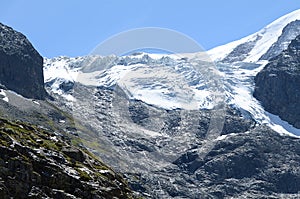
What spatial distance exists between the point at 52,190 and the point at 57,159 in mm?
11183

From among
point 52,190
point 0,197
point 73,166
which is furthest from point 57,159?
point 0,197

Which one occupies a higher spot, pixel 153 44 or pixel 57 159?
pixel 153 44

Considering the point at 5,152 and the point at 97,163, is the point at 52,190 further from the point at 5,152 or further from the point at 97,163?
the point at 97,163

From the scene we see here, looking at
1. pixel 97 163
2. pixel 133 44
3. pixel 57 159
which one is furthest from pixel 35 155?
pixel 133 44

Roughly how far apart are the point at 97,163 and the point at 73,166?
52.4 ft

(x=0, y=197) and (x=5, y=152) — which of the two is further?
(x=5, y=152)

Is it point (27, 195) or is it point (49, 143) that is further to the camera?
point (49, 143)

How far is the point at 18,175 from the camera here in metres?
95.4

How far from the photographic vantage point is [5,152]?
97.4m

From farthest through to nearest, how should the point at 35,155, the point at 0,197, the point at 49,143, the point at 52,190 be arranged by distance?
the point at 49,143, the point at 35,155, the point at 52,190, the point at 0,197

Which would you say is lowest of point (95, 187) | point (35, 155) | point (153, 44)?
point (95, 187)

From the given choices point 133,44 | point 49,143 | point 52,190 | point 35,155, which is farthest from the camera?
point 133,44

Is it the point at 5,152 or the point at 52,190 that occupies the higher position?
the point at 5,152

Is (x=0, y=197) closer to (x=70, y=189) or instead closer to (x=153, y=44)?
(x=70, y=189)
